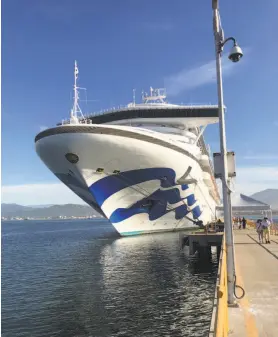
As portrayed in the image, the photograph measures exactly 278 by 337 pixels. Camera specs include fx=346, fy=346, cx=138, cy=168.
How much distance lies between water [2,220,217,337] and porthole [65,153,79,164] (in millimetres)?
8008

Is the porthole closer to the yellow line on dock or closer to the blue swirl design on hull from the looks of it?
the blue swirl design on hull

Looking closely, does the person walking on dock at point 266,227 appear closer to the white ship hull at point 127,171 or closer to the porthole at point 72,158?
the white ship hull at point 127,171

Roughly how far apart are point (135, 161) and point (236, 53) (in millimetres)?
22429

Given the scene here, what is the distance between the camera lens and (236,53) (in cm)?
742

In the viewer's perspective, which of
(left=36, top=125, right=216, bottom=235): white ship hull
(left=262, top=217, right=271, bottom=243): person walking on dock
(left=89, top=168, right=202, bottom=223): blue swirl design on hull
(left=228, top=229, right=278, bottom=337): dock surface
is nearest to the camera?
(left=228, top=229, right=278, bottom=337): dock surface

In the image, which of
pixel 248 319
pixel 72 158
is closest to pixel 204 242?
pixel 72 158

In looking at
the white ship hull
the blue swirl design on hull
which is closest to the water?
the blue swirl design on hull

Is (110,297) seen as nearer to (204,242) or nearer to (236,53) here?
(204,242)

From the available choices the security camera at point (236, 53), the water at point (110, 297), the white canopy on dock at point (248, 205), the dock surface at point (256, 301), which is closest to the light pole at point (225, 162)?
the security camera at point (236, 53)

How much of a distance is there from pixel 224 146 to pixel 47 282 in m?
15.5

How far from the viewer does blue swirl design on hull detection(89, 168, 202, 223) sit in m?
30.7

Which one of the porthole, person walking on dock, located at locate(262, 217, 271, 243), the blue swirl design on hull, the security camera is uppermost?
the porthole

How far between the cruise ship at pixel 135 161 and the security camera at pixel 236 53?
64.8 ft

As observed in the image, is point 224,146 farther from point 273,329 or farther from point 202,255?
point 202,255
